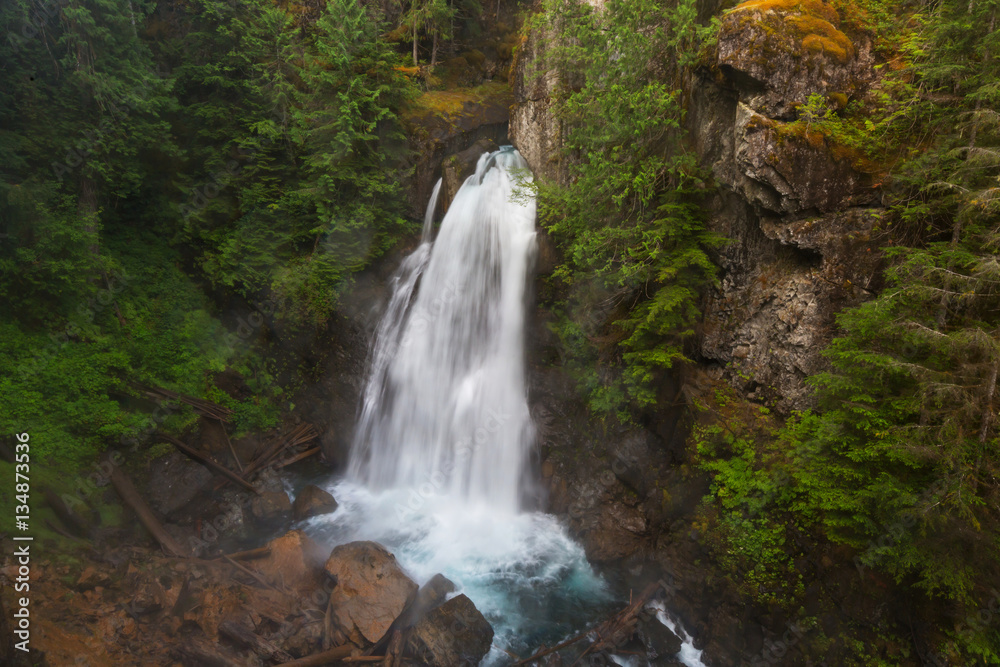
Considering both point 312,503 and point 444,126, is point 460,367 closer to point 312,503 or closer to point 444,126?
point 312,503

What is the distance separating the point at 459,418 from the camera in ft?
36.2

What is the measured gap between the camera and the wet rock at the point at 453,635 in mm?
6969

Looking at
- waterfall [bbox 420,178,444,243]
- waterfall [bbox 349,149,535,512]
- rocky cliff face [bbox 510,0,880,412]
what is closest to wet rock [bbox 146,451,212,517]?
waterfall [bbox 349,149,535,512]

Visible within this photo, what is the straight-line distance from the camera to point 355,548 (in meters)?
8.16

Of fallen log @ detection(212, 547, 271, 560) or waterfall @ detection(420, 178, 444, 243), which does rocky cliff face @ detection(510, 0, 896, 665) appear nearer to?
fallen log @ detection(212, 547, 271, 560)

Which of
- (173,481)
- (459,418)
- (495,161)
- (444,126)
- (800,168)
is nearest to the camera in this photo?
(800,168)

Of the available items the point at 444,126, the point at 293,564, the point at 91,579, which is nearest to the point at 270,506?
the point at 293,564

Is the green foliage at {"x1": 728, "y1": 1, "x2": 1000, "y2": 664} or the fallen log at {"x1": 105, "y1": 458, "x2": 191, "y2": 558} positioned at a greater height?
the green foliage at {"x1": 728, "y1": 1, "x2": 1000, "y2": 664}

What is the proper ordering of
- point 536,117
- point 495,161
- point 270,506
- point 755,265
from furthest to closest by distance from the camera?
point 495,161 → point 536,117 → point 270,506 → point 755,265

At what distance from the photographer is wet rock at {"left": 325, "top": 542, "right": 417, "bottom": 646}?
712cm

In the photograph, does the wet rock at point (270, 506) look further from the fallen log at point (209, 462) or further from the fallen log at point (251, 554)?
the fallen log at point (251, 554)

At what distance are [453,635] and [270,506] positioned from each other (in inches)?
219

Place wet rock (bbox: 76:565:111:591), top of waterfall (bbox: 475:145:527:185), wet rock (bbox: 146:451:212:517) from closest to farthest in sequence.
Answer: wet rock (bbox: 76:565:111:591)
wet rock (bbox: 146:451:212:517)
top of waterfall (bbox: 475:145:527:185)

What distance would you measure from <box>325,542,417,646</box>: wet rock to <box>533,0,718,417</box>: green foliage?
194 inches
